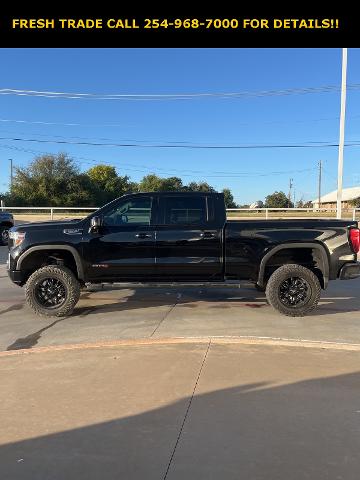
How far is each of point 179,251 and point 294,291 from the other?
1853 millimetres

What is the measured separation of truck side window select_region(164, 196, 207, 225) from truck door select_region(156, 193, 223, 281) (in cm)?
2

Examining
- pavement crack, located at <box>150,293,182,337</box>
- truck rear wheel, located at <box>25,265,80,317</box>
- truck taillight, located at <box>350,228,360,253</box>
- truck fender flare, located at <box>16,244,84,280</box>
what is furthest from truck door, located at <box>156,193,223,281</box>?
truck taillight, located at <box>350,228,360,253</box>

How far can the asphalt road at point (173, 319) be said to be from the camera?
239 inches

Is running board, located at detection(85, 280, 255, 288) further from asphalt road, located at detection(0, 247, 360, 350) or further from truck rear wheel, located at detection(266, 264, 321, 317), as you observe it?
truck rear wheel, located at detection(266, 264, 321, 317)

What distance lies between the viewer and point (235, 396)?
160 inches

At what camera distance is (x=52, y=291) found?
725 centimetres

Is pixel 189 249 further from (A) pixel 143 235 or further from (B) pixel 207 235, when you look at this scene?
(A) pixel 143 235

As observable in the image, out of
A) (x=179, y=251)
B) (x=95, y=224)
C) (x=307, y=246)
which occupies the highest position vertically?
(x=95, y=224)

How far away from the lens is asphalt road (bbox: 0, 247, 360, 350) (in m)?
6.08

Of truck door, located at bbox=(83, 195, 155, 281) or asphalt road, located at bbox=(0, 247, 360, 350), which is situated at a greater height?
truck door, located at bbox=(83, 195, 155, 281)

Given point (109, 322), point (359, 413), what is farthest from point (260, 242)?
point (359, 413)

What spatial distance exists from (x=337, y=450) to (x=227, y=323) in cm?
352

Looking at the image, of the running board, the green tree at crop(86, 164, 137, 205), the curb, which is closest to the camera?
the curb

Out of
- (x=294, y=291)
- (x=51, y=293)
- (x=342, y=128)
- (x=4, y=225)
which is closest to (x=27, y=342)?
(x=51, y=293)
